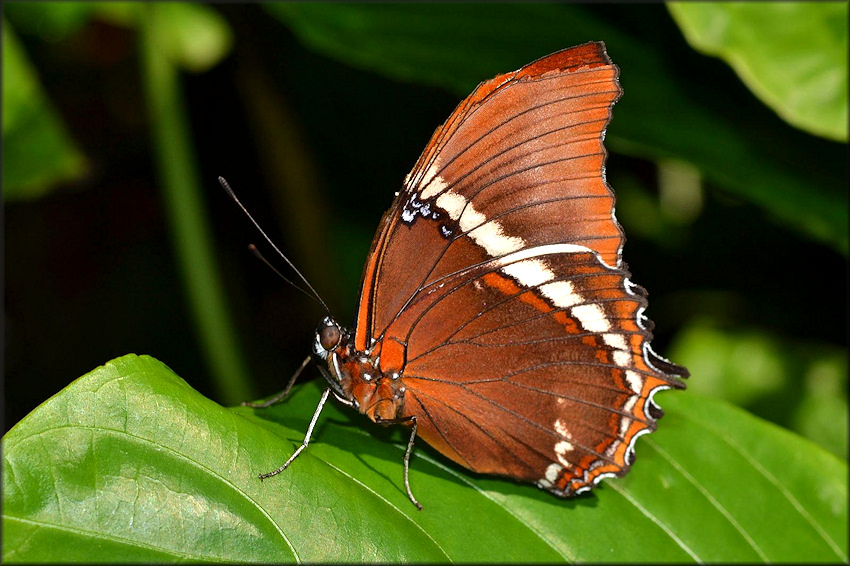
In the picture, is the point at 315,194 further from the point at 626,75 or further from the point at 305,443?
the point at 305,443

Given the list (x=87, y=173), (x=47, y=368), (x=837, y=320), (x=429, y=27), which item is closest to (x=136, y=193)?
(x=87, y=173)

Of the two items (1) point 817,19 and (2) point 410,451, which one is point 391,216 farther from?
(1) point 817,19

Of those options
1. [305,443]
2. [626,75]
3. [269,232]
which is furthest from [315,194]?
[305,443]

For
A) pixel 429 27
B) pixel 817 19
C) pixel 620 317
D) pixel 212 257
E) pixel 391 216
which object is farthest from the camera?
pixel 212 257

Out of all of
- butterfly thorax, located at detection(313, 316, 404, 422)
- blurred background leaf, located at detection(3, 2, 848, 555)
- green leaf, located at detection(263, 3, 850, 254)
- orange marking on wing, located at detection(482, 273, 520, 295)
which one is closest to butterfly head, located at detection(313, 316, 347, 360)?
butterfly thorax, located at detection(313, 316, 404, 422)

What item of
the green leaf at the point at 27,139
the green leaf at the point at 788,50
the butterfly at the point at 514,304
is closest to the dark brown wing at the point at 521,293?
the butterfly at the point at 514,304
